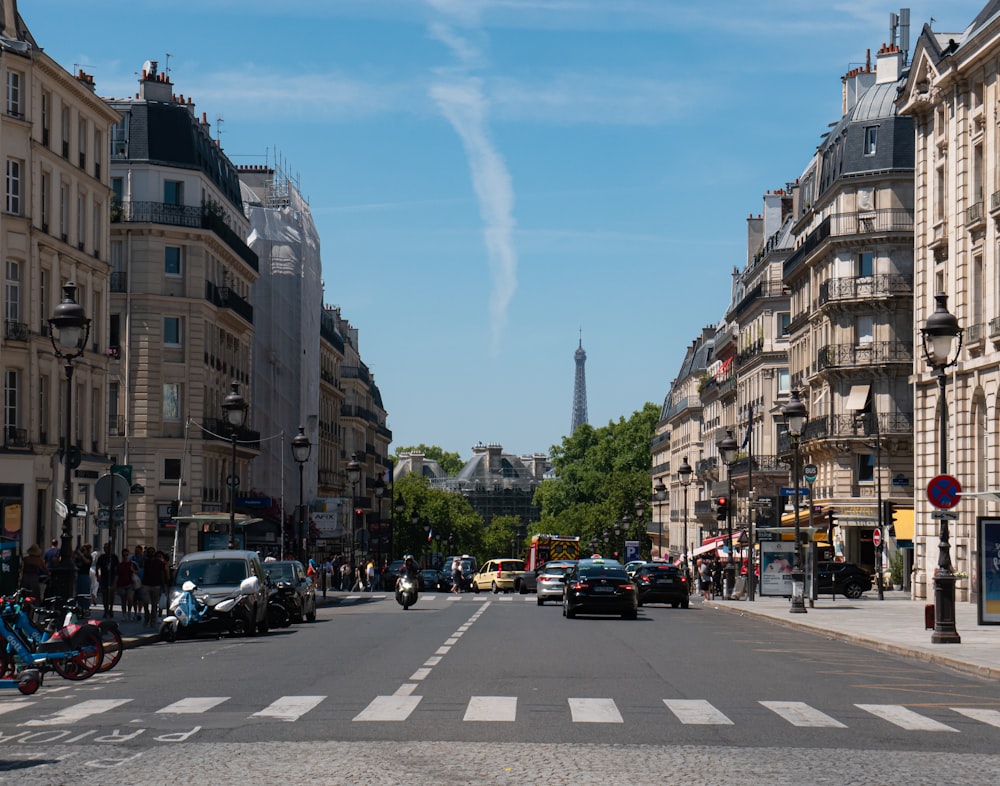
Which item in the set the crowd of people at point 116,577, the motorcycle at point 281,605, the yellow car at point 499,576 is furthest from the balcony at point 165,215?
the motorcycle at point 281,605

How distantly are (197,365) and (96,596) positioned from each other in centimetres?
2857

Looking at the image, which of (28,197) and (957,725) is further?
(28,197)

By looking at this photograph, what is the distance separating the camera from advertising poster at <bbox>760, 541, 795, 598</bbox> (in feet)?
177

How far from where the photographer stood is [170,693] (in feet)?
59.4

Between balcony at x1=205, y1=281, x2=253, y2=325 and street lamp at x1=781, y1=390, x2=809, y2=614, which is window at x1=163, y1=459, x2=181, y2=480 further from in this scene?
street lamp at x1=781, y1=390, x2=809, y2=614

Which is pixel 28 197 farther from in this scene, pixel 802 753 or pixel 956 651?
pixel 802 753

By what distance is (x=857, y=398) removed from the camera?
75562 mm

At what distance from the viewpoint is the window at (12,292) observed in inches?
1956

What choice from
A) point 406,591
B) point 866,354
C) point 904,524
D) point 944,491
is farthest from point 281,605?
point 866,354

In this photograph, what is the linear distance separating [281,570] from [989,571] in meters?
15.7

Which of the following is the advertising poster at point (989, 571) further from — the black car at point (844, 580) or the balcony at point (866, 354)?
the balcony at point (866, 354)

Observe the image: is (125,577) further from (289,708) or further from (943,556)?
(289,708)

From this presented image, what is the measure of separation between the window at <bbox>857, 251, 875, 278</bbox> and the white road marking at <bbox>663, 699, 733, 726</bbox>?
6170 cm

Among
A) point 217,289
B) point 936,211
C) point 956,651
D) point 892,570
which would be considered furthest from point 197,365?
point 956,651
